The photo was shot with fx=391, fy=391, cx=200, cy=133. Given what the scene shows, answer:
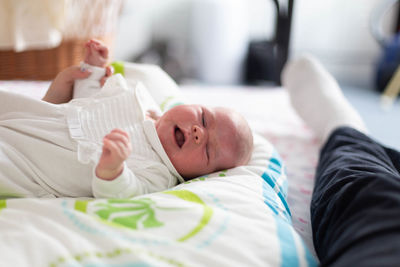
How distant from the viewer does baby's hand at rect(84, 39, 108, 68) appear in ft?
3.04

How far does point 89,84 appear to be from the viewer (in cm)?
91

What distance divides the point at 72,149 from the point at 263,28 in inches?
114

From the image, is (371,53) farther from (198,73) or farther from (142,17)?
(142,17)

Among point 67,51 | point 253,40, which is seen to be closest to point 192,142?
point 67,51

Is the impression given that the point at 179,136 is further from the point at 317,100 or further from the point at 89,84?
the point at 317,100

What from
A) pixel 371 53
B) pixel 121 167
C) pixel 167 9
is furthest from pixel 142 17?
pixel 121 167

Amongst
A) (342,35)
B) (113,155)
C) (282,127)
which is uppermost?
(113,155)

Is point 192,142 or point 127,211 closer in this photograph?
point 127,211

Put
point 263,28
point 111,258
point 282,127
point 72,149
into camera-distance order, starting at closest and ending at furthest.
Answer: point 111,258
point 72,149
point 282,127
point 263,28

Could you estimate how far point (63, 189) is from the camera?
69 cm

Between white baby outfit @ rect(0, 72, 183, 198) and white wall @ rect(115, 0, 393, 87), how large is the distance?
7.52 feet

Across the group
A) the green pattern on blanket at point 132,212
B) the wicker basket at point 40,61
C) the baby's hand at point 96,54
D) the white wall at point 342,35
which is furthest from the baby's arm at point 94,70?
the white wall at point 342,35

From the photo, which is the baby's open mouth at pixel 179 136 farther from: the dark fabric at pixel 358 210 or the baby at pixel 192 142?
the dark fabric at pixel 358 210

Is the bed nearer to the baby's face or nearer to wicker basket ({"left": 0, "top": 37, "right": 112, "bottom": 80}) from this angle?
the baby's face
